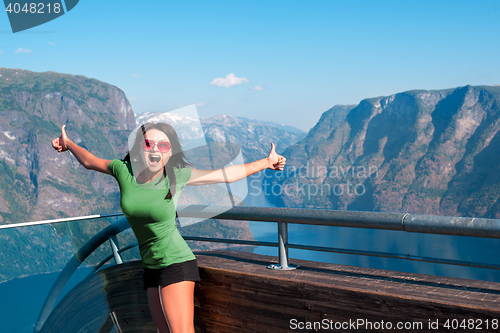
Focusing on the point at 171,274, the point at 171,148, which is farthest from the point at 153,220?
the point at 171,148

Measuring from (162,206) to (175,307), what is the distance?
646 mm

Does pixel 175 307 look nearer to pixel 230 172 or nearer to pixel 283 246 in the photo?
pixel 283 246

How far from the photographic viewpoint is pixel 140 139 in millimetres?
2658

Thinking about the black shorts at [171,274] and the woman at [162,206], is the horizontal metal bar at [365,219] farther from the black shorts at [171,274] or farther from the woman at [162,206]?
the black shorts at [171,274]

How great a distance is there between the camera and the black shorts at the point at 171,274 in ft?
8.25

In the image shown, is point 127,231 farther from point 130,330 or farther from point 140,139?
point 140,139

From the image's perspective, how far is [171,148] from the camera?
8.83 feet

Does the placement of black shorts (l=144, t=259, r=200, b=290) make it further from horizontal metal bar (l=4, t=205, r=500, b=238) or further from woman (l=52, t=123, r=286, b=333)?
horizontal metal bar (l=4, t=205, r=500, b=238)

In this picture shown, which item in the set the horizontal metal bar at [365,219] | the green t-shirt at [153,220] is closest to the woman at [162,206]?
the green t-shirt at [153,220]

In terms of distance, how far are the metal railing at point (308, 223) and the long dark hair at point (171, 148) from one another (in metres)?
0.54

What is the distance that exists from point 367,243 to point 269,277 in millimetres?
160003

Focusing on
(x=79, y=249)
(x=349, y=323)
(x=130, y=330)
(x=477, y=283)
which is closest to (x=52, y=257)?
(x=79, y=249)

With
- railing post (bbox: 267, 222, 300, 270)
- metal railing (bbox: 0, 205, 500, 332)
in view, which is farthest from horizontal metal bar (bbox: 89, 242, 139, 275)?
railing post (bbox: 267, 222, 300, 270)

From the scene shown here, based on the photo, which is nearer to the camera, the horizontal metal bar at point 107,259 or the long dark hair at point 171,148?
the long dark hair at point 171,148
